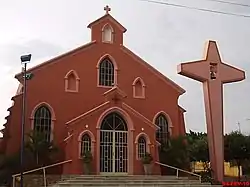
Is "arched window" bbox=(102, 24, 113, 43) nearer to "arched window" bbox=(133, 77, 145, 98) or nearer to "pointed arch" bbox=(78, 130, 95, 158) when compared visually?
"arched window" bbox=(133, 77, 145, 98)

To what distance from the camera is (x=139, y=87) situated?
31.0m

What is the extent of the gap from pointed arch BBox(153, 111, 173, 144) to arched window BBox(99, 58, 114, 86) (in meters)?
3.98

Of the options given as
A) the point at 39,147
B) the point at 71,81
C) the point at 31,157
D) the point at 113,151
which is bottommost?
the point at 31,157

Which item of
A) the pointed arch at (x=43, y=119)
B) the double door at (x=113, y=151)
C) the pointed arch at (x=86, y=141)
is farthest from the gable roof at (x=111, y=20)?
the pointed arch at (x=86, y=141)

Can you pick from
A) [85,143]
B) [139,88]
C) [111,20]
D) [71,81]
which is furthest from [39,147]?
[111,20]

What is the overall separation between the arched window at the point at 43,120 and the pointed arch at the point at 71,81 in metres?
1.99

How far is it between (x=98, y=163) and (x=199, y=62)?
8.51 m

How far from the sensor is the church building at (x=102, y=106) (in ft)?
87.1

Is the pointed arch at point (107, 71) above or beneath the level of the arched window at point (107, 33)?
beneath

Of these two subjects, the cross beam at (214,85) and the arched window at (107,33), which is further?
the arched window at (107,33)

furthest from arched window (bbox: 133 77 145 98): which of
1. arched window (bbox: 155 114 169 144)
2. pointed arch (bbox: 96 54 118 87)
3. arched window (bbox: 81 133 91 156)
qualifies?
arched window (bbox: 81 133 91 156)

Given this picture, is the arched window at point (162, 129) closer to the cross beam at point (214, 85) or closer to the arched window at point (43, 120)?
the cross beam at point (214, 85)

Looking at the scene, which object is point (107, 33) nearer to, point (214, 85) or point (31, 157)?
point (214, 85)

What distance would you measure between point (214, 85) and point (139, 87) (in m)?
6.14
